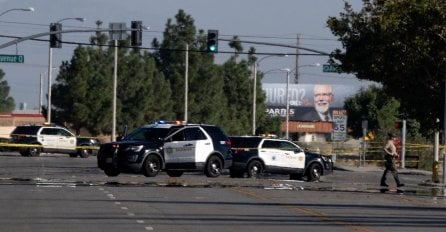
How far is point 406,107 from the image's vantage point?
4444cm

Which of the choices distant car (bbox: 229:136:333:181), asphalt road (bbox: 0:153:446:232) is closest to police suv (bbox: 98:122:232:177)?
asphalt road (bbox: 0:153:446:232)

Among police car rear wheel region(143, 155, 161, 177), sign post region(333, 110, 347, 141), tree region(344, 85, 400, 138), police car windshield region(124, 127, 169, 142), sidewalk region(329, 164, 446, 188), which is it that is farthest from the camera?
tree region(344, 85, 400, 138)

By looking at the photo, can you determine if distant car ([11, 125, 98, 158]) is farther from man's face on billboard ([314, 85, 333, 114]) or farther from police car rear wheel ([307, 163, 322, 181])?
man's face on billboard ([314, 85, 333, 114])

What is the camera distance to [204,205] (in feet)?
83.9

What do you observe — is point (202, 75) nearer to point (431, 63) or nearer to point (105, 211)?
point (431, 63)

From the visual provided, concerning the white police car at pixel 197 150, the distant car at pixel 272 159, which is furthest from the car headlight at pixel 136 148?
the distant car at pixel 272 159

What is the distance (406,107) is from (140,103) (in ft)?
134

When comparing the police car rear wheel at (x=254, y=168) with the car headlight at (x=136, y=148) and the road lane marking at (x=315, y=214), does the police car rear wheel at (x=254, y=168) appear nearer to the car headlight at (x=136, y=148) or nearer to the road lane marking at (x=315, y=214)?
the car headlight at (x=136, y=148)

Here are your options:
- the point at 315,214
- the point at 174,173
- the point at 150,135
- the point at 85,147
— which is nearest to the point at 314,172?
the point at 174,173

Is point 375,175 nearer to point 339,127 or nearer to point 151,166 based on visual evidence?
point 339,127

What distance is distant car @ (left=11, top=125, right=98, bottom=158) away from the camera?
206ft

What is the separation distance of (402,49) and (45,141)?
28595 millimetres

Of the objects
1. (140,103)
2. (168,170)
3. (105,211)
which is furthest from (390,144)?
(140,103)

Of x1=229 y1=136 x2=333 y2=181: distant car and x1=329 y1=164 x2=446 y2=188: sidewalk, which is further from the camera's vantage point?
x1=329 y1=164 x2=446 y2=188: sidewalk
